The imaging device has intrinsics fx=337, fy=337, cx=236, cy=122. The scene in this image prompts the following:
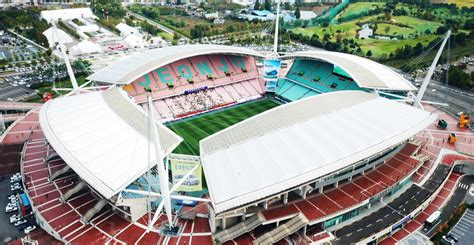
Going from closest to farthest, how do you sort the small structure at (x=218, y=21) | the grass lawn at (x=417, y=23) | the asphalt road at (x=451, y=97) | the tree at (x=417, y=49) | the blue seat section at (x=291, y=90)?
the asphalt road at (x=451, y=97), the blue seat section at (x=291, y=90), the tree at (x=417, y=49), the grass lawn at (x=417, y=23), the small structure at (x=218, y=21)

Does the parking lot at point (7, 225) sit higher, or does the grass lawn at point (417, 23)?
the grass lawn at point (417, 23)

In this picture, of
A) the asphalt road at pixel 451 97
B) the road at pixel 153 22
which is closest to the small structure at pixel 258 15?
the road at pixel 153 22

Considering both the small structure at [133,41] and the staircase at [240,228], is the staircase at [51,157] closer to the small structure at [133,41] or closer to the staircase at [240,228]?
the staircase at [240,228]

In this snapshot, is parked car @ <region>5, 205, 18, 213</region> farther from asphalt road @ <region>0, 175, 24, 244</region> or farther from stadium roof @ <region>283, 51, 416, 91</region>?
stadium roof @ <region>283, 51, 416, 91</region>

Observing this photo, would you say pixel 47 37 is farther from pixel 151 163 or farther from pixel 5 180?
pixel 151 163

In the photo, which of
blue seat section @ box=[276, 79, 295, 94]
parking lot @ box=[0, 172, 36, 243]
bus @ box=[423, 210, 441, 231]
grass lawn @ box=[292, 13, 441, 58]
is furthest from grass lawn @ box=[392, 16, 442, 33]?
parking lot @ box=[0, 172, 36, 243]

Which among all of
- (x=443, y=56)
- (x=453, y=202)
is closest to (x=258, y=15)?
(x=443, y=56)

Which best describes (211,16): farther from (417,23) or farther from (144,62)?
(144,62)
